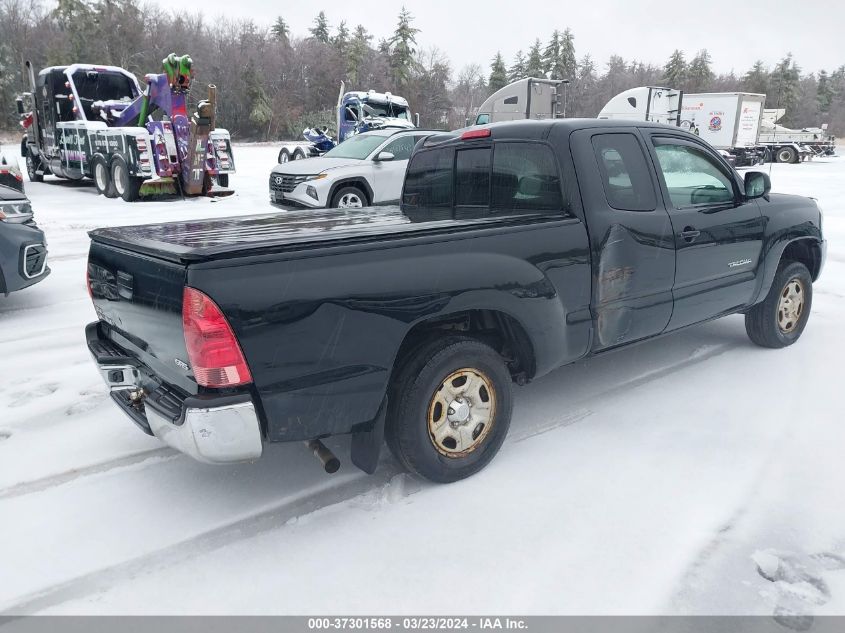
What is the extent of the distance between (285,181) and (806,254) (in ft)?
30.8

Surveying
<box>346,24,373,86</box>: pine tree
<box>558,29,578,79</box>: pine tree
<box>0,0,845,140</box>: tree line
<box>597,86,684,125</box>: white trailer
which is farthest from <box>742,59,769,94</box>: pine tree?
<box>597,86,684,125</box>: white trailer

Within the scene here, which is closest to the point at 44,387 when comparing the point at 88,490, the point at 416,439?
the point at 88,490

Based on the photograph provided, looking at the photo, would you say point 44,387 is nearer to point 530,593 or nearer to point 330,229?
point 330,229

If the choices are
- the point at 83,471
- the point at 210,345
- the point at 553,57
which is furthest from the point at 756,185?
the point at 553,57

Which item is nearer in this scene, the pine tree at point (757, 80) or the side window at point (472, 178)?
the side window at point (472, 178)

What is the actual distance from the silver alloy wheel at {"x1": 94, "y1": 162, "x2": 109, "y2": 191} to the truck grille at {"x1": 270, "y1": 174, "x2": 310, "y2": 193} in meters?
4.98

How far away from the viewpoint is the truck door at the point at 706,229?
429 cm

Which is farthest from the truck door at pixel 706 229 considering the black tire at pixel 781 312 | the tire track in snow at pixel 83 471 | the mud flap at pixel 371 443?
the tire track in snow at pixel 83 471

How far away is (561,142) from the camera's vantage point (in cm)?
379

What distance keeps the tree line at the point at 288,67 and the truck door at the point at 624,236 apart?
1935 inches

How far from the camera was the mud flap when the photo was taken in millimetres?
3002

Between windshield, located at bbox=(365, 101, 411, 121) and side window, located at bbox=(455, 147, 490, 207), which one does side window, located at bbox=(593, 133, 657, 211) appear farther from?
windshield, located at bbox=(365, 101, 411, 121)

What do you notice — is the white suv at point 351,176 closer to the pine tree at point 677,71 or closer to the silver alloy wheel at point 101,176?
the silver alloy wheel at point 101,176

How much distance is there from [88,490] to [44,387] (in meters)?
1.66
